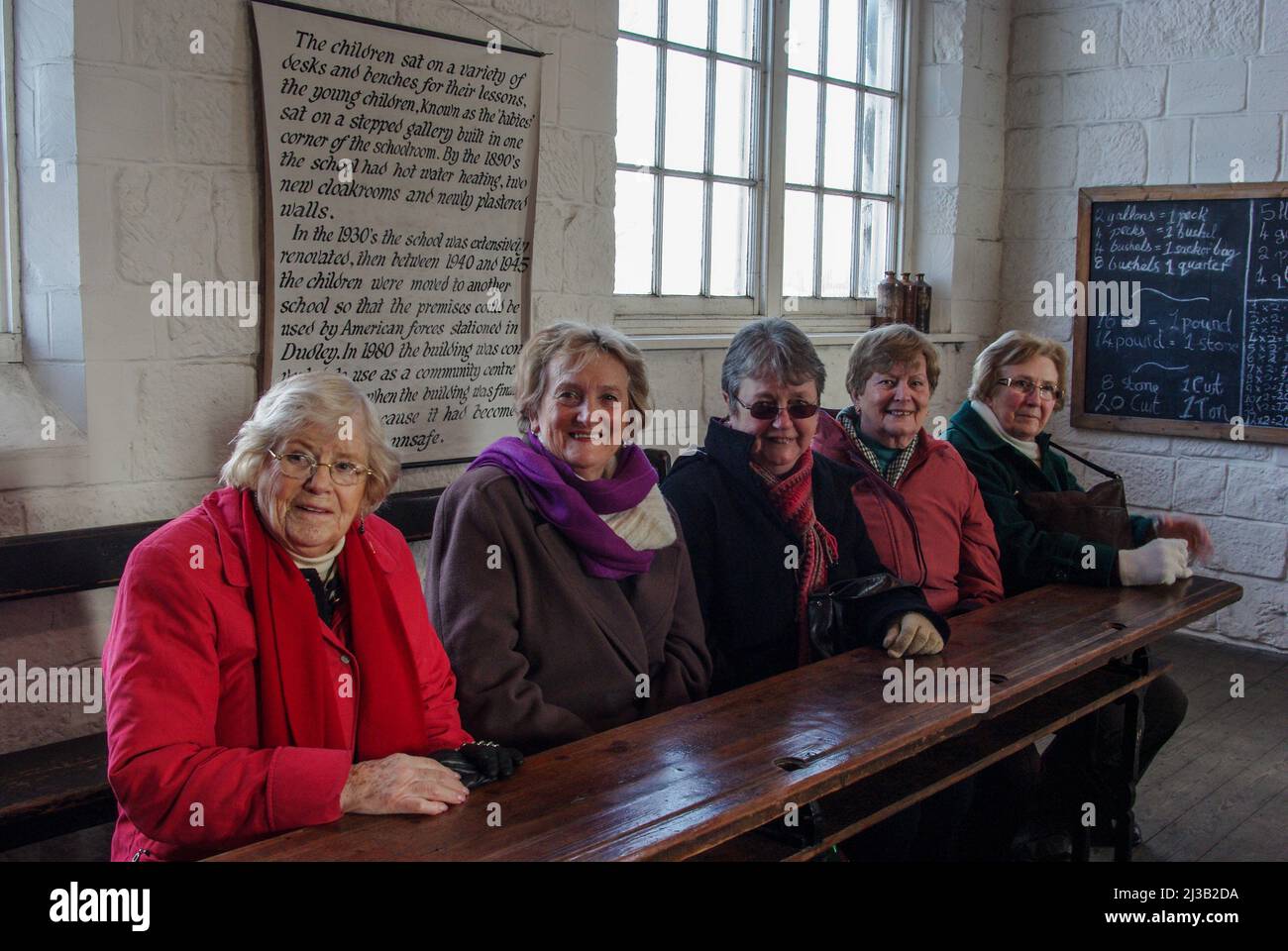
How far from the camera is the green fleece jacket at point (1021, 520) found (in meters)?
2.98

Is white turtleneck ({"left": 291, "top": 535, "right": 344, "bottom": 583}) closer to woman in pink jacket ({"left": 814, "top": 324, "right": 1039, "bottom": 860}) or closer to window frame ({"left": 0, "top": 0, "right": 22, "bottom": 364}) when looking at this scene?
window frame ({"left": 0, "top": 0, "right": 22, "bottom": 364})

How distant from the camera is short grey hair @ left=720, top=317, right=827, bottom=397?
2.54 meters

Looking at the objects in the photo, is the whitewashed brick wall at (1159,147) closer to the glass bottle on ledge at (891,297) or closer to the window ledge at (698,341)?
the glass bottle on ledge at (891,297)

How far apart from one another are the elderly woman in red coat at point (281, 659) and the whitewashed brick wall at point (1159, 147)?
381 centimetres

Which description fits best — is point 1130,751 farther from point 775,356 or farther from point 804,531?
point 775,356

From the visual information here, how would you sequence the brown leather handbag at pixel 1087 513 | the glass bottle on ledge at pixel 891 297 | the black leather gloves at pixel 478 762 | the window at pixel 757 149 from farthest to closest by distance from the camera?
1. the glass bottle on ledge at pixel 891 297
2. the window at pixel 757 149
3. the brown leather handbag at pixel 1087 513
4. the black leather gloves at pixel 478 762

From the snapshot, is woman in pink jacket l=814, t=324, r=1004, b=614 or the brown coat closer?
the brown coat

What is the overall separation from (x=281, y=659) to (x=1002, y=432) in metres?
2.12

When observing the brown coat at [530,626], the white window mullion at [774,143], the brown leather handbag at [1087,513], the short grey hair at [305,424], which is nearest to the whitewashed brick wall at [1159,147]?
the white window mullion at [774,143]

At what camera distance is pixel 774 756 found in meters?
1.79

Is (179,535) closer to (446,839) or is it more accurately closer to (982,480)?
(446,839)

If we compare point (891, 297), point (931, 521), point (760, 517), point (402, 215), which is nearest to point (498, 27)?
point (402, 215)

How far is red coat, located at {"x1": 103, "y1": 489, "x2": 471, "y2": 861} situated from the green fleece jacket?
1894 millimetres

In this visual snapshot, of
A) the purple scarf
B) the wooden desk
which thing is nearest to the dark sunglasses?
the purple scarf
